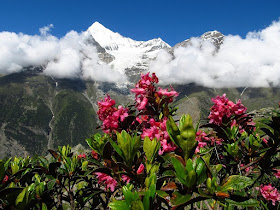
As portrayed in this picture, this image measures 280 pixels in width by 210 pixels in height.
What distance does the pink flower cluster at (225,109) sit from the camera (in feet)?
10.5

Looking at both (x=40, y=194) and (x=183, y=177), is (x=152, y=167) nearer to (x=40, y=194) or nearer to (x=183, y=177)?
(x=183, y=177)

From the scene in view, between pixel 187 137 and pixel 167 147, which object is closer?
pixel 187 137

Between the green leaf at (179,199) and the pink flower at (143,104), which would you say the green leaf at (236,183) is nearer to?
the green leaf at (179,199)

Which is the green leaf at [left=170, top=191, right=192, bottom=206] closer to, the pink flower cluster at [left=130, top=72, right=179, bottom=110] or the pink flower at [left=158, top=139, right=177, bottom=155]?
the pink flower at [left=158, top=139, right=177, bottom=155]

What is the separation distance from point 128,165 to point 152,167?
22 cm

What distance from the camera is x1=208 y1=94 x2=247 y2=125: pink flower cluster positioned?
10.5 feet

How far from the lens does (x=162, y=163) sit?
7.48ft

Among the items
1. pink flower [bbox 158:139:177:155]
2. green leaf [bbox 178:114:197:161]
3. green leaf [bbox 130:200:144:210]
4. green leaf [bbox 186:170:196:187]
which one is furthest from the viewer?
pink flower [bbox 158:139:177:155]

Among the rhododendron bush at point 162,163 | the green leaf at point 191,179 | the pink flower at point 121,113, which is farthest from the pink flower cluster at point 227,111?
the green leaf at point 191,179

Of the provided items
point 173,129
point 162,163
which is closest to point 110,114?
point 162,163

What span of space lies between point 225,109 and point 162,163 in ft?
4.73

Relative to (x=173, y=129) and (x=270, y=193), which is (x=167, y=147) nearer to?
(x=173, y=129)

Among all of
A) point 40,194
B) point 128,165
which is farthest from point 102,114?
point 128,165

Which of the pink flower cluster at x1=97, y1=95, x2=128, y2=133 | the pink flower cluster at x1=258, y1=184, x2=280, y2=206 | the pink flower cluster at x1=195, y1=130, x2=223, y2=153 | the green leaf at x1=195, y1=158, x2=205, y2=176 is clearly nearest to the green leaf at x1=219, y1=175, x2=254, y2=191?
the green leaf at x1=195, y1=158, x2=205, y2=176
